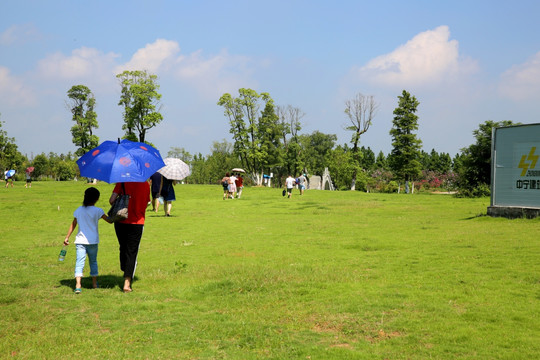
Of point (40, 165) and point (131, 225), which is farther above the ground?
point (40, 165)

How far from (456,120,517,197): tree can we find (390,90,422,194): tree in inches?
846

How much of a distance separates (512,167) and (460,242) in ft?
27.2

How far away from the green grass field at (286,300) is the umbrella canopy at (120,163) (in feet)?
6.64

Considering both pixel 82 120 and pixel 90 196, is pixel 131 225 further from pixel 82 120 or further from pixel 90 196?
pixel 82 120

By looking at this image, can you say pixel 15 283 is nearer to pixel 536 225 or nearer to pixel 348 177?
pixel 536 225

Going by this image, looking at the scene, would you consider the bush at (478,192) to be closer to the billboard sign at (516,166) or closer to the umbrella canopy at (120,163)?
the billboard sign at (516,166)

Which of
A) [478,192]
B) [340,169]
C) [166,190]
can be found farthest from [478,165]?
[340,169]

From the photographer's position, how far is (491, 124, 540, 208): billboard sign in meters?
18.9

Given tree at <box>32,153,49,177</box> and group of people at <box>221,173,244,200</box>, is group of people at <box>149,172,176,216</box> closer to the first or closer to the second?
group of people at <box>221,173,244,200</box>

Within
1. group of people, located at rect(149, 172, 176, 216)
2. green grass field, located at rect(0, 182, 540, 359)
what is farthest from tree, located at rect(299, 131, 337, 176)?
green grass field, located at rect(0, 182, 540, 359)

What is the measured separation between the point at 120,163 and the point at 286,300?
3646 millimetres

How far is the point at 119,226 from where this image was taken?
8648 mm

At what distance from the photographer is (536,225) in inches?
662

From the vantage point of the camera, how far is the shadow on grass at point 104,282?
891cm
